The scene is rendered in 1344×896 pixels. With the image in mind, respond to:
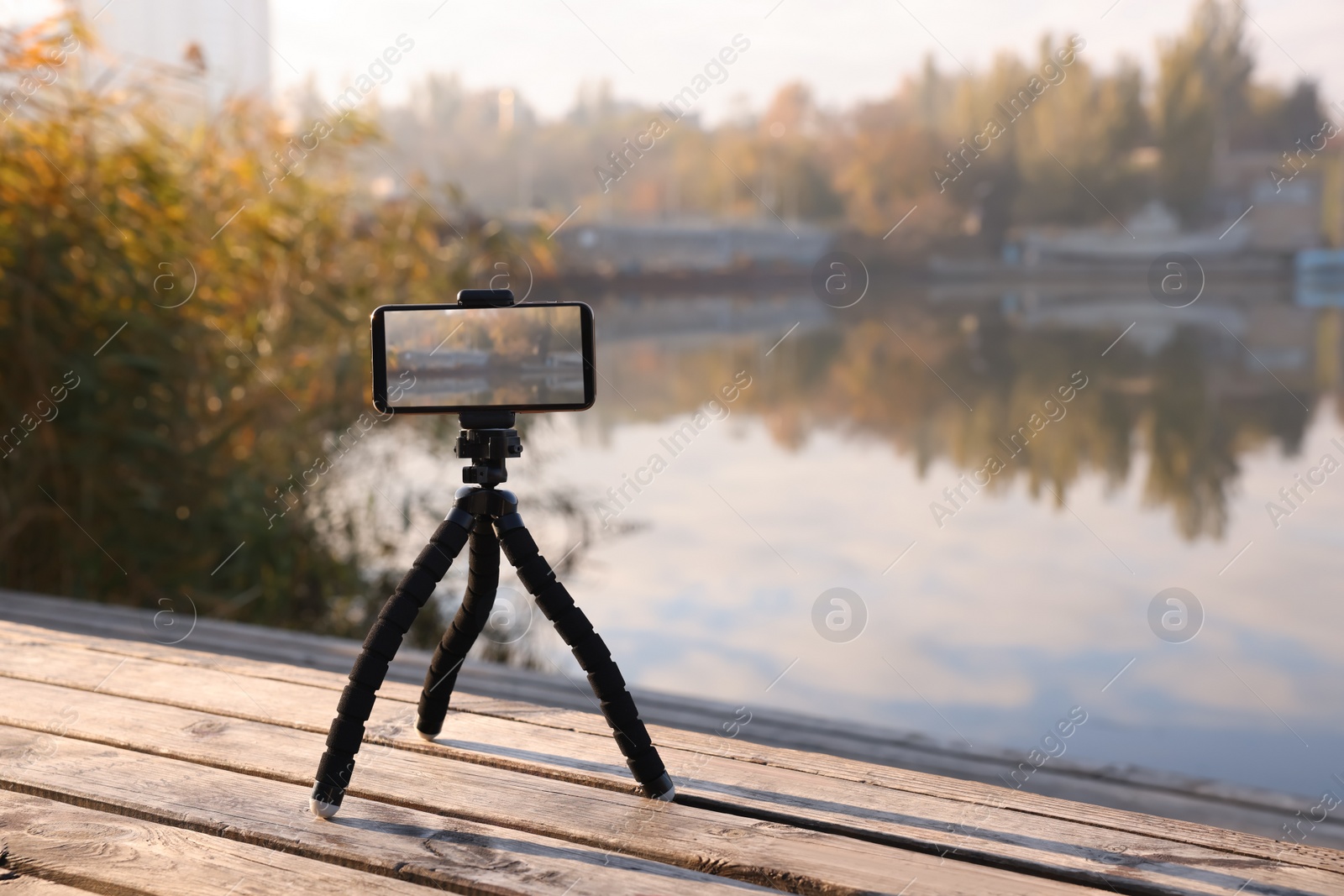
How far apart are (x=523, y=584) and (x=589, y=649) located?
0.10m

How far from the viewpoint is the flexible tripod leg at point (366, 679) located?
117 centimetres

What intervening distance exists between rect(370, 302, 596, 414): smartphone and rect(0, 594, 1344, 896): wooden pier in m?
0.44

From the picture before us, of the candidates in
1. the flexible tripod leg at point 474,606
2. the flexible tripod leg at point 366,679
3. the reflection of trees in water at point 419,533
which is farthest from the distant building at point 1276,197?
the flexible tripod leg at point 366,679

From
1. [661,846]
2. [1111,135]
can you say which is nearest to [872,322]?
[1111,135]

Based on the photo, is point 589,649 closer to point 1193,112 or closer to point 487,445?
point 487,445

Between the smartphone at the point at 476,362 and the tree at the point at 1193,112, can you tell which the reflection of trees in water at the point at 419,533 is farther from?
the tree at the point at 1193,112

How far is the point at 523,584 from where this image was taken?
1201 millimetres

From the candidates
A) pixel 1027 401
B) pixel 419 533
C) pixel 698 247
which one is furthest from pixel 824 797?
pixel 698 247

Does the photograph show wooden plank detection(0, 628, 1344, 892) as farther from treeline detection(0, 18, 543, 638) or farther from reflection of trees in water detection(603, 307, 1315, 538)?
reflection of trees in water detection(603, 307, 1315, 538)

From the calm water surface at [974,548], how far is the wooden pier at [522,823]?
1.70 m

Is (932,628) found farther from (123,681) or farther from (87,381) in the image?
(123,681)

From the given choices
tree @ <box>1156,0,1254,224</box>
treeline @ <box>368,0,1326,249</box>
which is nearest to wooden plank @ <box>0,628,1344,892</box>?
treeline @ <box>368,0,1326,249</box>

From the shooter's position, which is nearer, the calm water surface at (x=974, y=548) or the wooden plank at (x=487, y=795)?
the wooden plank at (x=487, y=795)

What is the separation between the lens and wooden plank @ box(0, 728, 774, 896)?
1.06 m
